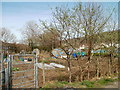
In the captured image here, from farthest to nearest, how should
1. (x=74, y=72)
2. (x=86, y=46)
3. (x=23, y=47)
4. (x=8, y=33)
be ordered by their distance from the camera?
1. (x=8, y=33)
2. (x=23, y=47)
3. (x=74, y=72)
4. (x=86, y=46)

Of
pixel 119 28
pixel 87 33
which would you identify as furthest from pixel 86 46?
pixel 119 28

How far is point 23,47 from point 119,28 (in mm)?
23791

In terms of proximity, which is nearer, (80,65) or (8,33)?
(80,65)

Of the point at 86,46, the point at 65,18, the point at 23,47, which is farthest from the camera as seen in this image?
the point at 23,47

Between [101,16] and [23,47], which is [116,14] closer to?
[101,16]

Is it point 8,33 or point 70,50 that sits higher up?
point 8,33

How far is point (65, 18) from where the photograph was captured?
5.21 m

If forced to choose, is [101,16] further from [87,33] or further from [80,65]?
[80,65]

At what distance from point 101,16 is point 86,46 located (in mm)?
1867

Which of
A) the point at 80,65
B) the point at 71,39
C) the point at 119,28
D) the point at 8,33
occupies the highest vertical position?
the point at 8,33

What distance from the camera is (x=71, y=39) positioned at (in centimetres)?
562

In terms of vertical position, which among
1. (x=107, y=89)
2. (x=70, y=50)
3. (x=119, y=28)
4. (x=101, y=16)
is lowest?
(x=107, y=89)

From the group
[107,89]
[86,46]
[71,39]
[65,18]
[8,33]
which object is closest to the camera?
[107,89]

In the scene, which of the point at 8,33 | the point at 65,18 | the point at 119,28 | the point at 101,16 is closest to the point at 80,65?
the point at 65,18
